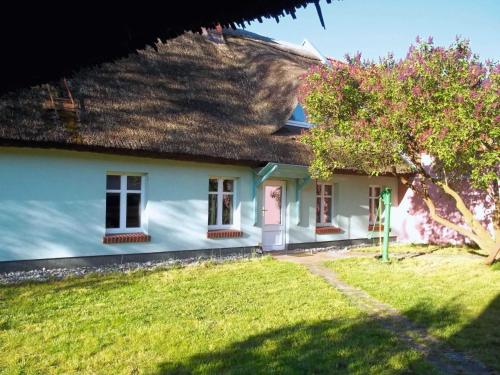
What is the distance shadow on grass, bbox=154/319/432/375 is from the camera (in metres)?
4.59

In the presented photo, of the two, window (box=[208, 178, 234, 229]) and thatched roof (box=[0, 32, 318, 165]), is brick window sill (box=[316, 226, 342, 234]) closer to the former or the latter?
thatched roof (box=[0, 32, 318, 165])

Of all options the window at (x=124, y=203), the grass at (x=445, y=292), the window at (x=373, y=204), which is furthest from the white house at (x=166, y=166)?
the grass at (x=445, y=292)

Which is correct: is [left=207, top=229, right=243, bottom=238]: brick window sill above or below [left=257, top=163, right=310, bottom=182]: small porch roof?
below

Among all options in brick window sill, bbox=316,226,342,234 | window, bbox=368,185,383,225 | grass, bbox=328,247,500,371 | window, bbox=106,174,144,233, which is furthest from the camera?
window, bbox=368,185,383,225

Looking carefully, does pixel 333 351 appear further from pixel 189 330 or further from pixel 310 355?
pixel 189 330

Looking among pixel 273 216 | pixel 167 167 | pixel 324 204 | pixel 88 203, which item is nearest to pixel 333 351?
pixel 88 203

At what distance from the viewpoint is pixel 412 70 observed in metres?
9.99

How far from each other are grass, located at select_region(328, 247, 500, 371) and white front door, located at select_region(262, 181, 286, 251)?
245 cm

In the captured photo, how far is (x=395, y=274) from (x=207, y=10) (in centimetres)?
888

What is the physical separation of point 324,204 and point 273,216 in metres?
2.12

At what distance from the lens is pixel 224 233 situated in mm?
12109

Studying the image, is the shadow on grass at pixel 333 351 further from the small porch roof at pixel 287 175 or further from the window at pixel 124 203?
the small porch roof at pixel 287 175

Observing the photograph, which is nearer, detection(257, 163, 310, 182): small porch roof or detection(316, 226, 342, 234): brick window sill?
detection(257, 163, 310, 182): small porch roof

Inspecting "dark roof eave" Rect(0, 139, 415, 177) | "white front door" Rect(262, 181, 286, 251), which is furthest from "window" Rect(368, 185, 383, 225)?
"dark roof eave" Rect(0, 139, 415, 177)
